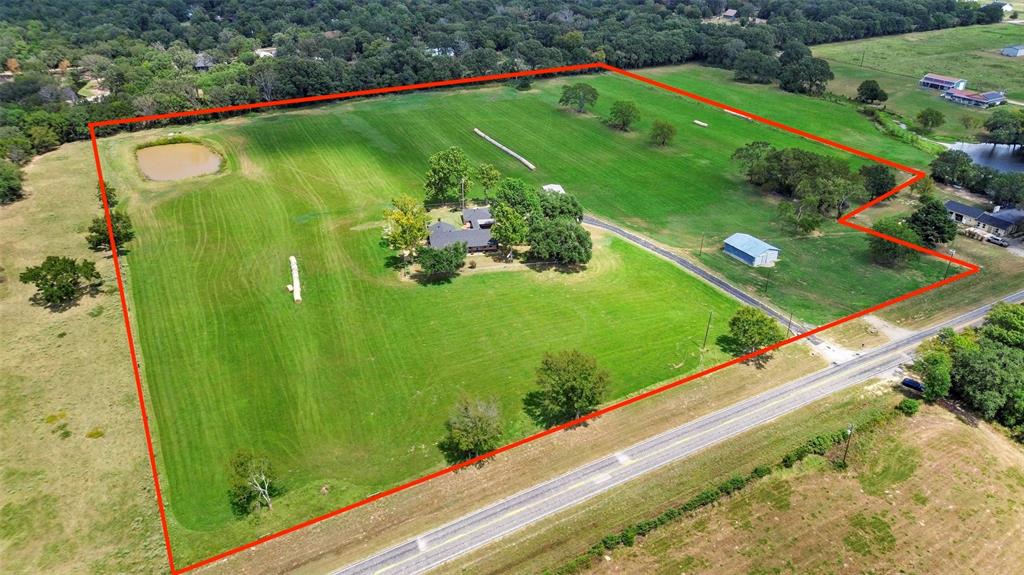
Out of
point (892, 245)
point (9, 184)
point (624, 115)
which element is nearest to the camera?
point (892, 245)

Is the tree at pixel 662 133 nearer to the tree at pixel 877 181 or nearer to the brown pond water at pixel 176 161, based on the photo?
the tree at pixel 877 181

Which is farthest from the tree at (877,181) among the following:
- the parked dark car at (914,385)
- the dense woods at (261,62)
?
the dense woods at (261,62)

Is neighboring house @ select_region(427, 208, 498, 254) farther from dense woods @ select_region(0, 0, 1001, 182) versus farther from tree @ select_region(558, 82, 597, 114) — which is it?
dense woods @ select_region(0, 0, 1001, 182)

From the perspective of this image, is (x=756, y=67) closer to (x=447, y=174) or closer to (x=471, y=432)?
(x=447, y=174)

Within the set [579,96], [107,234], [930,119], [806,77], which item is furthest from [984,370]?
[806,77]

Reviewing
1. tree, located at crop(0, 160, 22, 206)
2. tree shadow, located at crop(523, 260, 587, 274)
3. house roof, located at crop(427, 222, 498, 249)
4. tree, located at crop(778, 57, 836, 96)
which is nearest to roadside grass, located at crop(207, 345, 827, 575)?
tree shadow, located at crop(523, 260, 587, 274)

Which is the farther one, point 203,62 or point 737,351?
point 203,62
